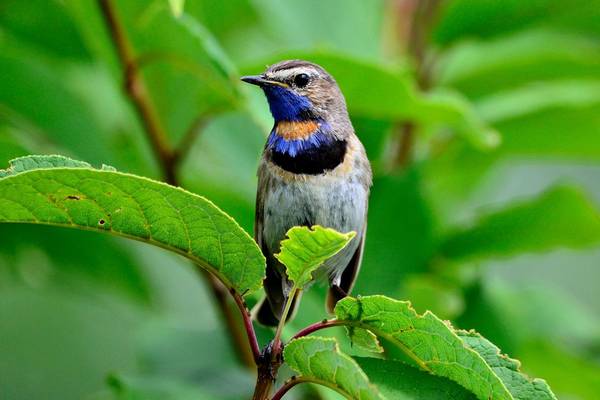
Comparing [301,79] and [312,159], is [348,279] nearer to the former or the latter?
[312,159]

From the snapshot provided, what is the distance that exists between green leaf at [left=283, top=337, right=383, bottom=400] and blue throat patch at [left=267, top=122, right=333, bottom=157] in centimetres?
120

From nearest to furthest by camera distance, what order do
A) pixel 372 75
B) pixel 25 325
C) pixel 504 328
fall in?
pixel 372 75, pixel 504 328, pixel 25 325

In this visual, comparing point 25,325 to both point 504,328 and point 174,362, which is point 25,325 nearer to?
point 174,362

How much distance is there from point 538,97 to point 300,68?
103 centimetres

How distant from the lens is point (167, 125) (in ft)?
11.2

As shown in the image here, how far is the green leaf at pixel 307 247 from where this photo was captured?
176 centimetres

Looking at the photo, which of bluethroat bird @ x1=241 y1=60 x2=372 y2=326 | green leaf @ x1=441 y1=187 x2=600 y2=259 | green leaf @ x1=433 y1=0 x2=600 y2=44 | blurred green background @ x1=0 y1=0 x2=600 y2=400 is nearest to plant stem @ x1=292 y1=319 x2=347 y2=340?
bluethroat bird @ x1=241 y1=60 x2=372 y2=326

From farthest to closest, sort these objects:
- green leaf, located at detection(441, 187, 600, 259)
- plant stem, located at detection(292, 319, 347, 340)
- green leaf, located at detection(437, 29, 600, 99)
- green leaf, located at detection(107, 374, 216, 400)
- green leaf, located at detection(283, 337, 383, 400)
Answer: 1. green leaf, located at detection(437, 29, 600, 99)
2. green leaf, located at detection(441, 187, 600, 259)
3. green leaf, located at detection(107, 374, 216, 400)
4. plant stem, located at detection(292, 319, 347, 340)
5. green leaf, located at detection(283, 337, 383, 400)

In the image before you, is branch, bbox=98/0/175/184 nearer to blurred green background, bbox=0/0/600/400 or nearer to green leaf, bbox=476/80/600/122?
blurred green background, bbox=0/0/600/400

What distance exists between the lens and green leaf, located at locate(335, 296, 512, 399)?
180 cm

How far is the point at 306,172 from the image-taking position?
2945 millimetres

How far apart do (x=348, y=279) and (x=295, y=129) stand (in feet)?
1.88

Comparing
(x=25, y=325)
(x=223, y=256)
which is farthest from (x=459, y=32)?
(x=25, y=325)

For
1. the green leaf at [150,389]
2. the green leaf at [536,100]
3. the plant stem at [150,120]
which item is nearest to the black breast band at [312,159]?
the plant stem at [150,120]
